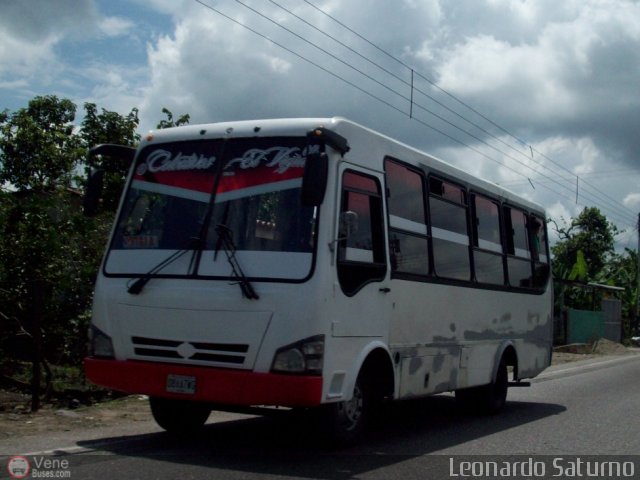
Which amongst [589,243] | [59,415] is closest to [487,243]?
[59,415]

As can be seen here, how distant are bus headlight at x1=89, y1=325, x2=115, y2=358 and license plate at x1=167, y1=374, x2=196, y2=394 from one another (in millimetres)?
721

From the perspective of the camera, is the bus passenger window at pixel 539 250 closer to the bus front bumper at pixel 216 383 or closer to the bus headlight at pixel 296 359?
the bus headlight at pixel 296 359

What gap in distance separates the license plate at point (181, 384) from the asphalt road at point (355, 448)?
1.94 ft

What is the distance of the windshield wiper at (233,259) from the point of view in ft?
24.4

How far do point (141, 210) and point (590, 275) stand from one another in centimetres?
4611

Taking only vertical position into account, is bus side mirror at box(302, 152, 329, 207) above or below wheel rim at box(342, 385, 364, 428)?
above

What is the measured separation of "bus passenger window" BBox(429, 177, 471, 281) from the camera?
10023 millimetres

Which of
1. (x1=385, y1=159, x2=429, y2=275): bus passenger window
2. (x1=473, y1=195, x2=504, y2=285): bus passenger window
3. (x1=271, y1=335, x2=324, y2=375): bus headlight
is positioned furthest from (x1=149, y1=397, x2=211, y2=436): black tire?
(x1=473, y1=195, x2=504, y2=285): bus passenger window

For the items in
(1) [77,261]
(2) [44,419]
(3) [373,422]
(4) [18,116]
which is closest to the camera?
(2) [44,419]

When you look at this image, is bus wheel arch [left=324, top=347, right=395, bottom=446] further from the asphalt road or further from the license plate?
the license plate

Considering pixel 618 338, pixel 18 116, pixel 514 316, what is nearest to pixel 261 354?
pixel 514 316

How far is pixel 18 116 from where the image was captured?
Answer: 34.6m

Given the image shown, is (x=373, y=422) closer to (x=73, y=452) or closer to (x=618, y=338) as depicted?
(x=73, y=452)

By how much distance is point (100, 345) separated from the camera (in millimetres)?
8031
